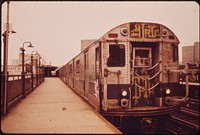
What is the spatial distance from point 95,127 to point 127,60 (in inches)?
96.5

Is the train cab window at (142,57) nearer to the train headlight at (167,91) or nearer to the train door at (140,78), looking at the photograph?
the train door at (140,78)

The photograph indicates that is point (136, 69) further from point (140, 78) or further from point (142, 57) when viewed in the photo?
point (142, 57)

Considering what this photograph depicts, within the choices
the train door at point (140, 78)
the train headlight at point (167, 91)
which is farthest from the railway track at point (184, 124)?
the train door at point (140, 78)

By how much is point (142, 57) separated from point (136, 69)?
1.75 feet

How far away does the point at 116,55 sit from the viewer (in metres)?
7.59

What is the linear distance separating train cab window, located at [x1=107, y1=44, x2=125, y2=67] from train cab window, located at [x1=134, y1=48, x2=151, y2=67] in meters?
0.65

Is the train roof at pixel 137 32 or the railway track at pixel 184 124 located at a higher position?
the train roof at pixel 137 32

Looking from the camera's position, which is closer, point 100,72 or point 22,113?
point 100,72

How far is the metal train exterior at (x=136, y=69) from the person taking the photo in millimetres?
7367

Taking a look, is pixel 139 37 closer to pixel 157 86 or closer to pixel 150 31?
pixel 150 31

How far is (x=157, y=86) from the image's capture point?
789 cm

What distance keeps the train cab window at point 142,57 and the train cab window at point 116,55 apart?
65cm

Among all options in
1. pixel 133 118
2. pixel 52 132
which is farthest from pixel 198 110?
pixel 52 132

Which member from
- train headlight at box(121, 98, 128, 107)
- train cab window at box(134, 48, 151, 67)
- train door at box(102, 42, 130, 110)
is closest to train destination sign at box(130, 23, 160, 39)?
train door at box(102, 42, 130, 110)
